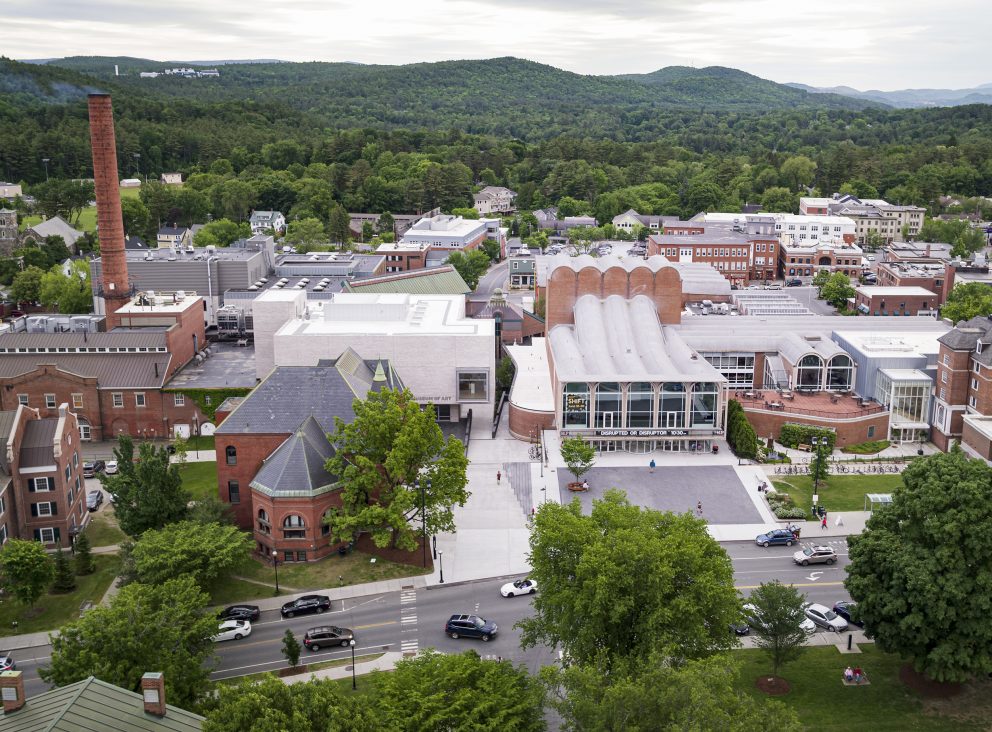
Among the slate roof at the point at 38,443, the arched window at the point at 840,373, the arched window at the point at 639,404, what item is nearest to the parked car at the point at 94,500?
the slate roof at the point at 38,443

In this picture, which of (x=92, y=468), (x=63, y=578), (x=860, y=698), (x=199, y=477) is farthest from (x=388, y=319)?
(x=860, y=698)

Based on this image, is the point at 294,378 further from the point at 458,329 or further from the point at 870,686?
the point at 870,686

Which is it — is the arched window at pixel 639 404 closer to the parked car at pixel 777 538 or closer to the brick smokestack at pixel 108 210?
the parked car at pixel 777 538

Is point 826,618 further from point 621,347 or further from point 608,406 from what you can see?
point 621,347

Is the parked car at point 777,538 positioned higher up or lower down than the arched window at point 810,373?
lower down

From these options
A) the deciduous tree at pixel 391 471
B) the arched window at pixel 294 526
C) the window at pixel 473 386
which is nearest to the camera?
the deciduous tree at pixel 391 471

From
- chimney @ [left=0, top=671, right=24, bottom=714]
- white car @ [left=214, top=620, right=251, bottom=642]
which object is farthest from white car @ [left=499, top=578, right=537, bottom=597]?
chimney @ [left=0, top=671, right=24, bottom=714]
